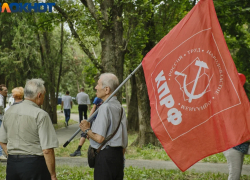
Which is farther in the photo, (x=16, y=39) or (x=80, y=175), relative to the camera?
(x=16, y=39)

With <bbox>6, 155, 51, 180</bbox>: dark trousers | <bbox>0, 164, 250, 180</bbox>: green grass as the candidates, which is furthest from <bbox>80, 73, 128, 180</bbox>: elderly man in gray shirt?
<bbox>0, 164, 250, 180</bbox>: green grass

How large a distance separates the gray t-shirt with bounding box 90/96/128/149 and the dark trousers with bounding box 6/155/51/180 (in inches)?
24.6

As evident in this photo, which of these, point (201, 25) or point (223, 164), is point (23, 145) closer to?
point (201, 25)

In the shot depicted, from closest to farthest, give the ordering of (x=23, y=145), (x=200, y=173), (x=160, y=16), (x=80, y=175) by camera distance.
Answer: (x=23, y=145), (x=80, y=175), (x=200, y=173), (x=160, y=16)

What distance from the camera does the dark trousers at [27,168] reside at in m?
3.88

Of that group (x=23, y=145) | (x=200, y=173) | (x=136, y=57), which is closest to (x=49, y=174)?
(x=23, y=145)

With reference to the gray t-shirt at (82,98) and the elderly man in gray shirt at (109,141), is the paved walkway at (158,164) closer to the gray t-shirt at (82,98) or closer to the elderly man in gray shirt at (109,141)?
the elderly man in gray shirt at (109,141)


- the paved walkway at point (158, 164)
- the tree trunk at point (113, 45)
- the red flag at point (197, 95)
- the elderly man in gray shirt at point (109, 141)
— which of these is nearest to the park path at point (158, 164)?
the paved walkway at point (158, 164)

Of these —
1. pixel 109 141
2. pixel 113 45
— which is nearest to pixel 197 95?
pixel 109 141

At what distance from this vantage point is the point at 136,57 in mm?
12781

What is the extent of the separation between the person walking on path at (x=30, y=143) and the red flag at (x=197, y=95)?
50.6 inches

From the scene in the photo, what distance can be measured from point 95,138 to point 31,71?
52.0 ft

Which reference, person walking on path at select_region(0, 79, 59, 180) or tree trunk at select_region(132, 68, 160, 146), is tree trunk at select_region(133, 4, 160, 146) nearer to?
tree trunk at select_region(132, 68, 160, 146)

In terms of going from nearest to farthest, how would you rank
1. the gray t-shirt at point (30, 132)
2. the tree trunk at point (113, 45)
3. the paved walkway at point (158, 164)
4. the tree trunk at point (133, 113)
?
the gray t-shirt at point (30, 132)
the paved walkway at point (158, 164)
the tree trunk at point (113, 45)
the tree trunk at point (133, 113)
